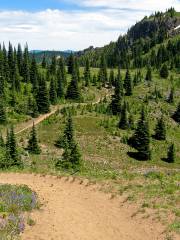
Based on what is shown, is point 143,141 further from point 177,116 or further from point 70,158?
point 70,158

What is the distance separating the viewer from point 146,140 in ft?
246

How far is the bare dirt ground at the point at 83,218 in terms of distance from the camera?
17.6 m

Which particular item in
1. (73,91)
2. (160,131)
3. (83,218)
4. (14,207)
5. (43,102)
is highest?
(14,207)

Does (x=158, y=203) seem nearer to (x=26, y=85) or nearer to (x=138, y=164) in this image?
(x=138, y=164)

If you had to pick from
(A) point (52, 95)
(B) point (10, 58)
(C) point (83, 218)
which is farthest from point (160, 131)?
(C) point (83, 218)

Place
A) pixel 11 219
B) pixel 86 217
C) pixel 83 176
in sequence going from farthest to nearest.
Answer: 1. pixel 83 176
2. pixel 86 217
3. pixel 11 219

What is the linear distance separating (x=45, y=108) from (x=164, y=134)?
3123cm

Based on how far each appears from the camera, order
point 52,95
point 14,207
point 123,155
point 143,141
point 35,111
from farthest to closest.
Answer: point 52,95, point 35,111, point 143,141, point 123,155, point 14,207

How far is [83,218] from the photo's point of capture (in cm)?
1973

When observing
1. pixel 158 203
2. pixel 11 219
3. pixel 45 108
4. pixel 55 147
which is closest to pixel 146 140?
pixel 55 147

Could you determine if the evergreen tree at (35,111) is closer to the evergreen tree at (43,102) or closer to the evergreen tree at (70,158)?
the evergreen tree at (43,102)

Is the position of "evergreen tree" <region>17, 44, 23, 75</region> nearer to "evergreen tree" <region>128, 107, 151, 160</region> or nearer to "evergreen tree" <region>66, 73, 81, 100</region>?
"evergreen tree" <region>66, 73, 81, 100</region>

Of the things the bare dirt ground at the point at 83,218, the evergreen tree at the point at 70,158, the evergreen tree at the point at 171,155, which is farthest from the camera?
the evergreen tree at the point at 171,155

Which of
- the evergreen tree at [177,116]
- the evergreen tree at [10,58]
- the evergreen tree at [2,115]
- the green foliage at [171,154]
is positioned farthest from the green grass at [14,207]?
the evergreen tree at [10,58]
